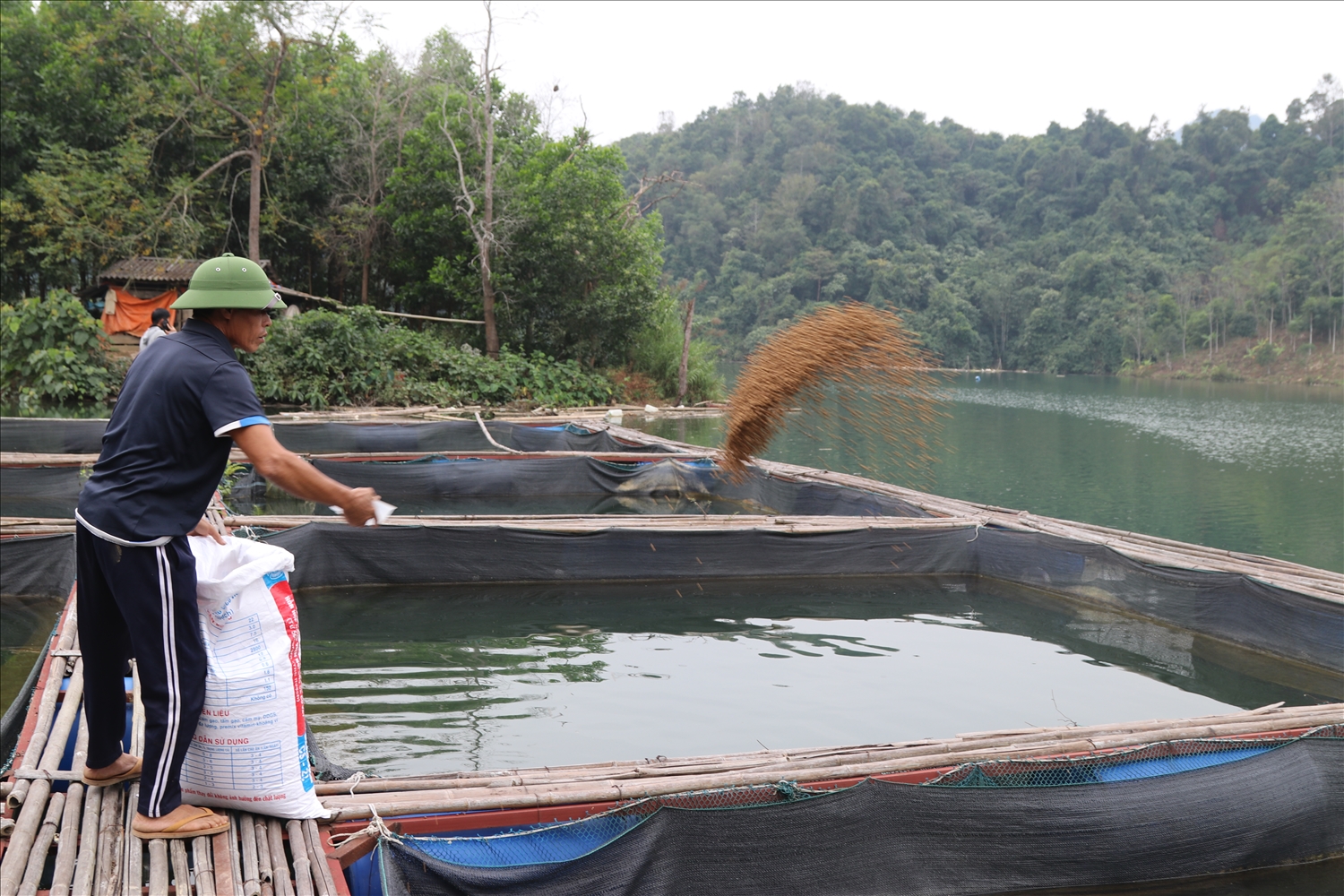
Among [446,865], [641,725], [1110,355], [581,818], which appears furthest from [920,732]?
[1110,355]

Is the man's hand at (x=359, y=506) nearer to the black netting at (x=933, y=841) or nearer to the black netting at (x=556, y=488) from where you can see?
the black netting at (x=933, y=841)

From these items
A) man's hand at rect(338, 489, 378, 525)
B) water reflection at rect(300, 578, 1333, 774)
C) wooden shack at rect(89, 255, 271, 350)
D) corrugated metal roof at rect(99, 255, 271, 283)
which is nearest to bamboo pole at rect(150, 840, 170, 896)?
man's hand at rect(338, 489, 378, 525)

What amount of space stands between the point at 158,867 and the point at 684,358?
18323mm

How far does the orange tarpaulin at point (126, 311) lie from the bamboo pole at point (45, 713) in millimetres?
14891

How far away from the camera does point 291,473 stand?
1.98 meters

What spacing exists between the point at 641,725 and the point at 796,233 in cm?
4927

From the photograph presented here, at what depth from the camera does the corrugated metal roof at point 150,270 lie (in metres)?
16.0

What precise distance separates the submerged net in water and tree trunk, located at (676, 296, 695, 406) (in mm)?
14381

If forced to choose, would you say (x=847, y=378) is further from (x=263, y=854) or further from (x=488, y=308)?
(x=488, y=308)

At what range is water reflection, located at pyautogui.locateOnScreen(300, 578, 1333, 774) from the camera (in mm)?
4320

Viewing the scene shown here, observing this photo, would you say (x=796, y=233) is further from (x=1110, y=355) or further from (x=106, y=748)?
(x=106, y=748)

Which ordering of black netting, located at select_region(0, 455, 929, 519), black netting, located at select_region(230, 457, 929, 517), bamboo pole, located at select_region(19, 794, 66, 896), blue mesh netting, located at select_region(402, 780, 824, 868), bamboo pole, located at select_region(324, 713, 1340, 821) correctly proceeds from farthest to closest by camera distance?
black netting, located at select_region(230, 457, 929, 517)
black netting, located at select_region(0, 455, 929, 519)
bamboo pole, located at select_region(324, 713, 1340, 821)
blue mesh netting, located at select_region(402, 780, 824, 868)
bamboo pole, located at select_region(19, 794, 66, 896)

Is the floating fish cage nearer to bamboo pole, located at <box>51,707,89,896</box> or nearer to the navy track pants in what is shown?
bamboo pole, located at <box>51,707,89,896</box>

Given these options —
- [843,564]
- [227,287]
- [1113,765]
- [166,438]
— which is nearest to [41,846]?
[166,438]
